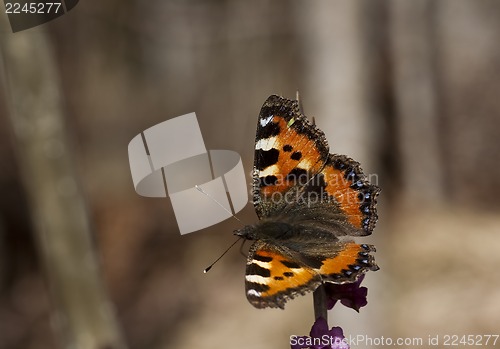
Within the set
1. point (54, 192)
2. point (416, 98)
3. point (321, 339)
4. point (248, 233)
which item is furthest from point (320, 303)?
point (416, 98)

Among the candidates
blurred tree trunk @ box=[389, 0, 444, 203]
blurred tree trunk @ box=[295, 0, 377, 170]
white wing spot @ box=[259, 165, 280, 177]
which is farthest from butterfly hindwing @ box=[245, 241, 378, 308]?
blurred tree trunk @ box=[389, 0, 444, 203]

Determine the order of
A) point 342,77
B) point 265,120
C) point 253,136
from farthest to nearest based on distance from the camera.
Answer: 1. point 253,136
2. point 342,77
3. point 265,120

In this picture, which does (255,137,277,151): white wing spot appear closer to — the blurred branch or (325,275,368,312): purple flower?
(325,275,368,312): purple flower

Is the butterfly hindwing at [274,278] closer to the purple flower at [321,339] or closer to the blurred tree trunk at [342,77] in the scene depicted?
the purple flower at [321,339]

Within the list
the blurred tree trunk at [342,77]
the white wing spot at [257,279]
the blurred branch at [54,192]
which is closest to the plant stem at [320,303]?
the white wing spot at [257,279]

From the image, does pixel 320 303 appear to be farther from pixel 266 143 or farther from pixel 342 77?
pixel 342 77

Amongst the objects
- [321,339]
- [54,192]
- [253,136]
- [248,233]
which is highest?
[248,233]
